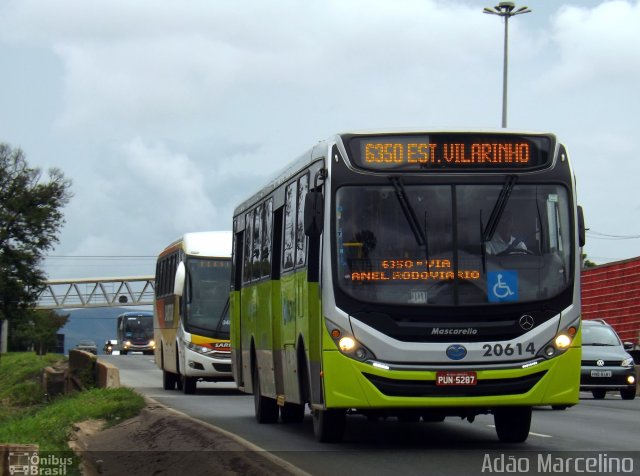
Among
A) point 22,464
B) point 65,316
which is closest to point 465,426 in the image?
point 22,464

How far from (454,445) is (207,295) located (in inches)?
648

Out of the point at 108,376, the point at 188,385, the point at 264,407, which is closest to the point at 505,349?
the point at 264,407

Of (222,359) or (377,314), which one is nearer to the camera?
(377,314)

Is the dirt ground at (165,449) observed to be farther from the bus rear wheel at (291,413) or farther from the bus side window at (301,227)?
the bus side window at (301,227)

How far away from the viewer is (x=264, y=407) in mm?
19656

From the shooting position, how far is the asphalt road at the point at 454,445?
13.0 metres

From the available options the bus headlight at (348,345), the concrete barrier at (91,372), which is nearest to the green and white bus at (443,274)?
the bus headlight at (348,345)

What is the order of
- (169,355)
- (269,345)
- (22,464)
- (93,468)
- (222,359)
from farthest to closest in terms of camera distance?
(169,355) < (222,359) < (269,345) < (93,468) < (22,464)

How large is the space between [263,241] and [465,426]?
11.9 feet

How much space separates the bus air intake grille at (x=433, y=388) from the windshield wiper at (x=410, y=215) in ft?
4.06

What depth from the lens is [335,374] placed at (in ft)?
45.9

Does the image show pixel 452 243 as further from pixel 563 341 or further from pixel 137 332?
pixel 137 332

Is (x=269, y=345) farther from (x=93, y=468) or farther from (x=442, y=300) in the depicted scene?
(x=442, y=300)

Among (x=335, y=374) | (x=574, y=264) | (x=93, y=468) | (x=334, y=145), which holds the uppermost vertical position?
(x=334, y=145)
